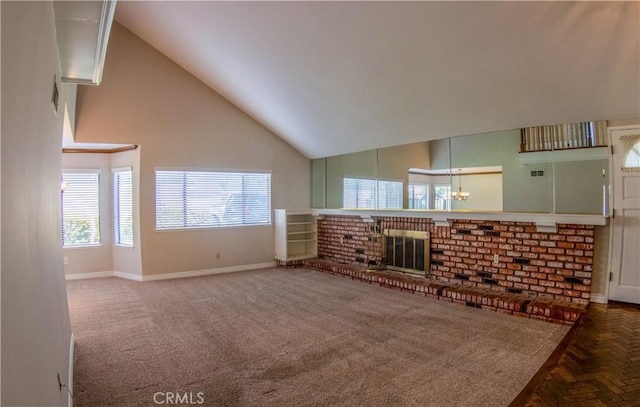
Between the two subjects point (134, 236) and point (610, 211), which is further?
point (134, 236)

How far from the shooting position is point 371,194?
6.87 meters

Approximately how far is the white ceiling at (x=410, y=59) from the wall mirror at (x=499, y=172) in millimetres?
200

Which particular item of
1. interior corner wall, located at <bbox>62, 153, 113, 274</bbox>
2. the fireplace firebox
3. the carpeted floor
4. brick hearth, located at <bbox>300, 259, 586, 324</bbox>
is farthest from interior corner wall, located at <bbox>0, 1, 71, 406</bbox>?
interior corner wall, located at <bbox>62, 153, 113, 274</bbox>

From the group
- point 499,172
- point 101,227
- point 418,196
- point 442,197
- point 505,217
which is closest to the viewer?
point 505,217

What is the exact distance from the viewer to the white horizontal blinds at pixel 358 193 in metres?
6.88

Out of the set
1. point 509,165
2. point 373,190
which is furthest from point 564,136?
point 373,190

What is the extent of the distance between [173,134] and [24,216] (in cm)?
576

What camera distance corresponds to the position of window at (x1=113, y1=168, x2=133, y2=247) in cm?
655

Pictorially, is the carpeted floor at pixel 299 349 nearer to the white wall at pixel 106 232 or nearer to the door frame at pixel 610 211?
the door frame at pixel 610 211

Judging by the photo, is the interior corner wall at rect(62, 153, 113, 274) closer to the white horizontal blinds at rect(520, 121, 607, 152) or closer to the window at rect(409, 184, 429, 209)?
the window at rect(409, 184, 429, 209)

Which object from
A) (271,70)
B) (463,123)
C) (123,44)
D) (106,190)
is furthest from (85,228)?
(463,123)

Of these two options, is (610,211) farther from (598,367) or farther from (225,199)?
(225,199)

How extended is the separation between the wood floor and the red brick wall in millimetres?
546

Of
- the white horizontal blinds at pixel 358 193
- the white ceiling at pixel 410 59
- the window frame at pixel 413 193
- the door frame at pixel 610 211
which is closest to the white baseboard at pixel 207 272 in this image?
the white horizontal blinds at pixel 358 193
